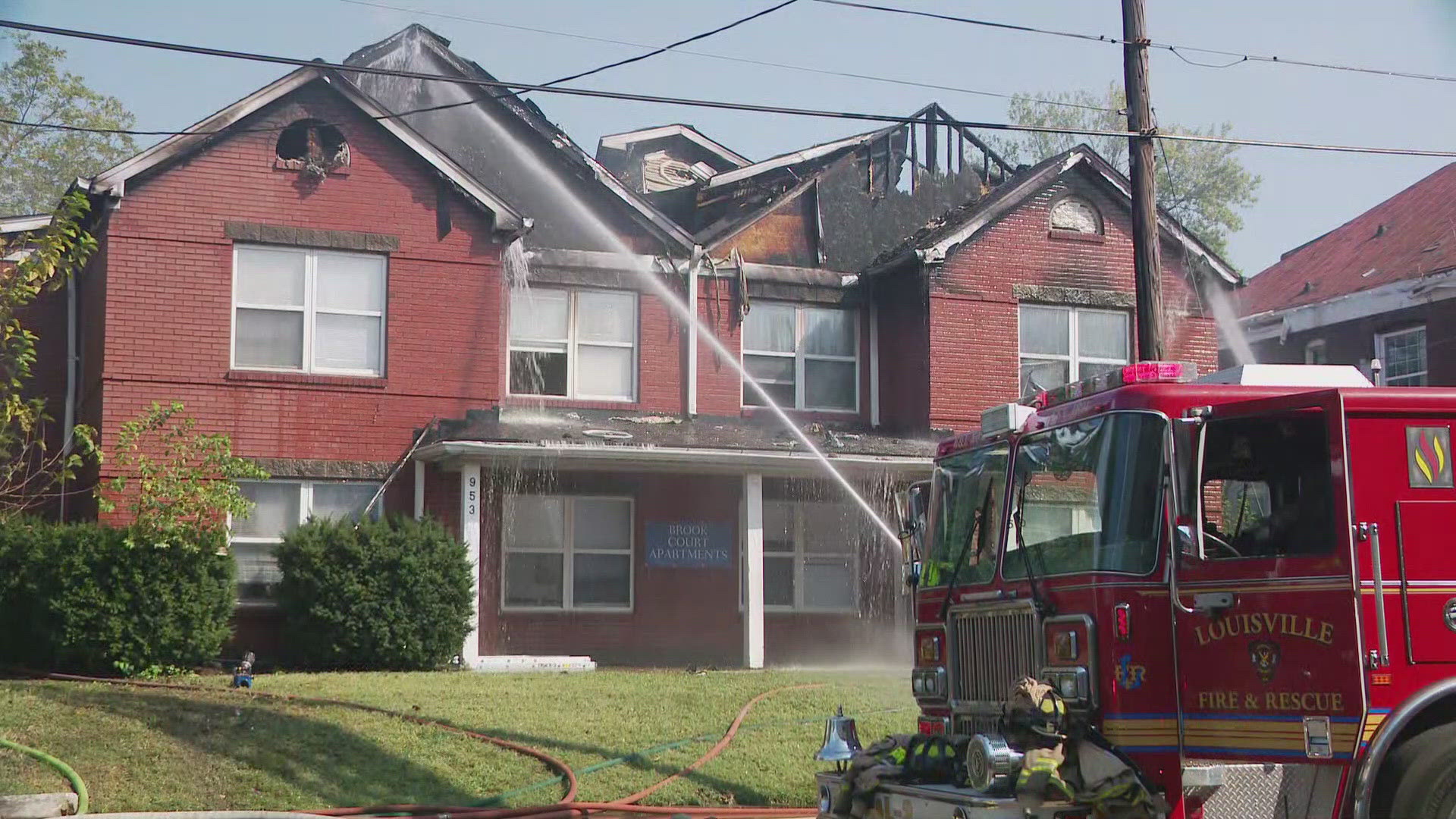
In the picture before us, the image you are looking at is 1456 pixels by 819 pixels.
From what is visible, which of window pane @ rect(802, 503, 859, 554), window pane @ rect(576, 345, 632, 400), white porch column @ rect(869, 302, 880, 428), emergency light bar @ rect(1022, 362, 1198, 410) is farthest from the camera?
white porch column @ rect(869, 302, 880, 428)

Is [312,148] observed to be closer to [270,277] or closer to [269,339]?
[270,277]

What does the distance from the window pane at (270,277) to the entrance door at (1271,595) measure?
45.8ft

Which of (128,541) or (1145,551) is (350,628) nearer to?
(128,541)

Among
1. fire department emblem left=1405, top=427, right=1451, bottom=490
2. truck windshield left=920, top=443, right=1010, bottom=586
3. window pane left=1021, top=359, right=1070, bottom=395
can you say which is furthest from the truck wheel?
window pane left=1021, top=359, right=1070, bottom=395

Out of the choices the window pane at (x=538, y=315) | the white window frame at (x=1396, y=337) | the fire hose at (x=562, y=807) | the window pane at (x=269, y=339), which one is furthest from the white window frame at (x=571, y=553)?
the white window frame at (x=1396, y=337)

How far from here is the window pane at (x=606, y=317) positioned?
20.5 meters

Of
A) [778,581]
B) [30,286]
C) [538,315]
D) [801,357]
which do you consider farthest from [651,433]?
[30,286]

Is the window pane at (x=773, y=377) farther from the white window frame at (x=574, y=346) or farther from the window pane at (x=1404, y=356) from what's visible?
the window pane at (x=1404, y=356)

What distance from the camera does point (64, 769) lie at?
1020 centimetres

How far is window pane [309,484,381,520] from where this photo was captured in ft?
60.3

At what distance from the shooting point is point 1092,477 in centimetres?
724

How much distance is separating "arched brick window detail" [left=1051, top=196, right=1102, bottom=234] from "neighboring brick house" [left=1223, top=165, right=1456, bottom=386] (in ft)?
8.57

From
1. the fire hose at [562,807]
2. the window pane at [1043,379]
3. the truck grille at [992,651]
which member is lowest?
the fire hose at [562,807]

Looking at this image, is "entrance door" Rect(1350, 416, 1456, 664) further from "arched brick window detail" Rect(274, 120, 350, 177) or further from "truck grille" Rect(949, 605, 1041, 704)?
"arched brick window detail" Rect(274, 120, 350, 177)
